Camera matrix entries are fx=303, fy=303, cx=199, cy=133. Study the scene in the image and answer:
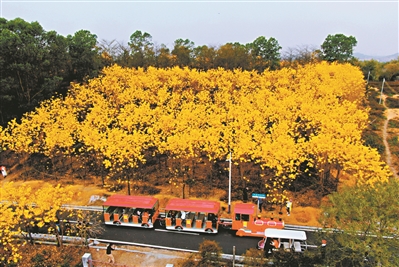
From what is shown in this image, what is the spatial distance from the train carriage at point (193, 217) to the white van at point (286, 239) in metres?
3.46

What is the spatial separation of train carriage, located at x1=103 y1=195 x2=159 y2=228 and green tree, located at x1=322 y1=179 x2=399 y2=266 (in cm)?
1071

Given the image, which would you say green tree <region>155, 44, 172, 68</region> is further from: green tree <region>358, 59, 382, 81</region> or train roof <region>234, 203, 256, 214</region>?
green tree <region>358, 59, 382, 81</region>

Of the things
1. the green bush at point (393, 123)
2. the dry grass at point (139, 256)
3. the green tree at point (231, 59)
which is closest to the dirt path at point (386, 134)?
the green bush at point (393, 123)

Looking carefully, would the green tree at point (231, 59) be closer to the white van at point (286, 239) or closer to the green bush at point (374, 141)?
the green bush at point (374, 141)

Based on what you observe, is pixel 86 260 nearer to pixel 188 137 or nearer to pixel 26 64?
pixel 188 137

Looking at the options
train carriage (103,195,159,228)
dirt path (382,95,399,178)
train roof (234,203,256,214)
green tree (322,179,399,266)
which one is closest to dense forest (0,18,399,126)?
dirt path (382,95,399,178)

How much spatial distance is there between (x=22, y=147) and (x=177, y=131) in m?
13.7

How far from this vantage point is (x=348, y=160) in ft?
68.0

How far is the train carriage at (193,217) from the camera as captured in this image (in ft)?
61.7

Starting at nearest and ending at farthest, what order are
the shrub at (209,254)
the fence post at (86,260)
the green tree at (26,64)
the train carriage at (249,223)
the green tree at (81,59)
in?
the shrub at (209,254) → the fence post at (86,260) → the train carriage at (249,223) → the green tree at (26,64) → the green tree at (81,59)

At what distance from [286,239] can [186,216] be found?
6454 mm

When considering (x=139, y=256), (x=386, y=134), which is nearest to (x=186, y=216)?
(x=139, y=256)

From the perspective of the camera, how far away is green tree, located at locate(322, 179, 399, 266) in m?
12.6

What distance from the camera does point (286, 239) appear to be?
16750mm
